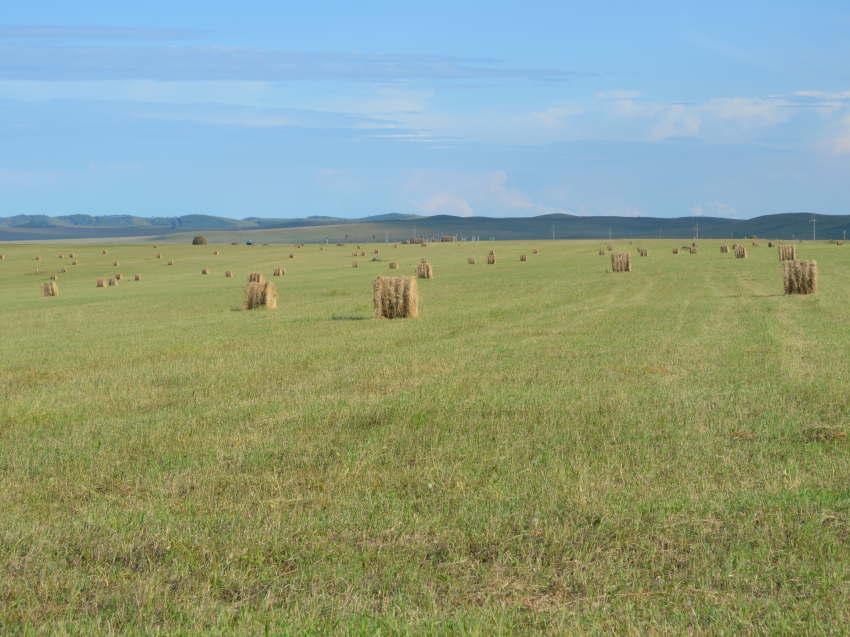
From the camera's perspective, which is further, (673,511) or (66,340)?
(66,340)

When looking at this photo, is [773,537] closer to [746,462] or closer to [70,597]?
[746,462]

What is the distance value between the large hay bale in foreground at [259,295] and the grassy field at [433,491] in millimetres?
14214

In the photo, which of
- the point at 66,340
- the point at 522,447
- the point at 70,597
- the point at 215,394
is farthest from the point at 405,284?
the point at 70,597

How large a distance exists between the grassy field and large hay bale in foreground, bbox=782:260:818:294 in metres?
13.7

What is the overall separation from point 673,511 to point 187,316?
25774mm

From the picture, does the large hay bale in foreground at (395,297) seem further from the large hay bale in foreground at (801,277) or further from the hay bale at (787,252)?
the hay bale at (787,252)

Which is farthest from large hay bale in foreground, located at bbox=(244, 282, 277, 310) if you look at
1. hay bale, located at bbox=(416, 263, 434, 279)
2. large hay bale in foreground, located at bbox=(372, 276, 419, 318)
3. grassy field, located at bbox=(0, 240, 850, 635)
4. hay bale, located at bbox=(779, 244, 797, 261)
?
hay bale, located at bbox=(779, 244, 797, 261)

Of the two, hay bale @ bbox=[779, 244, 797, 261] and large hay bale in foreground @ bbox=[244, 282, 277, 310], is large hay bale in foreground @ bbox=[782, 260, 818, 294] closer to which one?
large hay bale in foreground @ bbox=[244, 282, 277, 310]

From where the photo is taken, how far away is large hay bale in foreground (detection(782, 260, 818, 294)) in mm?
30406

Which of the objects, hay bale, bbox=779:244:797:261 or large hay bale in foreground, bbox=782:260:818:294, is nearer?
large hay bale in foreground, bbox=782:260:818:294

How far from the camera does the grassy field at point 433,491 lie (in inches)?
226

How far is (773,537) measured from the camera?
675cm

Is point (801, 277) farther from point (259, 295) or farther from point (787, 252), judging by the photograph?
point (787, 252)

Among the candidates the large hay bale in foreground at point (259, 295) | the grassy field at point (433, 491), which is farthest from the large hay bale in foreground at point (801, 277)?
the large hay bale in foreground at point (259, 295)
